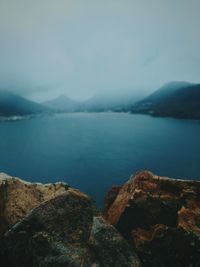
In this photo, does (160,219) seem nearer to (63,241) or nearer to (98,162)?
(63,241)

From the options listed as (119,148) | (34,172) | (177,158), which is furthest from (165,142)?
(34,172)

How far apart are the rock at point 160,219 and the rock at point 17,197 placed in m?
3.43

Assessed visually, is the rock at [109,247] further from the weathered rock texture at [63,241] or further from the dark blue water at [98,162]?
the dark blue water at [98,162]

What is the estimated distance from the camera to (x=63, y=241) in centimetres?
940

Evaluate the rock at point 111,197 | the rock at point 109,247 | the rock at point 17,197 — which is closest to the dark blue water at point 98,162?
the rock at point 111,197

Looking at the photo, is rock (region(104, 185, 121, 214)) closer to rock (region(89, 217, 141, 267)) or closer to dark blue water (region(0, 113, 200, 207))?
rock (region(89, 217, 141, 267))

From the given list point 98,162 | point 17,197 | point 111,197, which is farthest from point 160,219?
point 98,162

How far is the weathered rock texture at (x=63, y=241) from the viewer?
357 inches

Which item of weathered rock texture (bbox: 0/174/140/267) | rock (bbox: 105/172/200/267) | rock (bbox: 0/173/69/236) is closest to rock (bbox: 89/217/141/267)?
weathered rock texture (bbox: 0/174/140/267)

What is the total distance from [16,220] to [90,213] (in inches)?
118

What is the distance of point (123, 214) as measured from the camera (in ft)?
40.3

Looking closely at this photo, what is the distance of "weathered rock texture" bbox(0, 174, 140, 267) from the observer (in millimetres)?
9070

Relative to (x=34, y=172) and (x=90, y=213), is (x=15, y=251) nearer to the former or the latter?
(x=90, y=213)

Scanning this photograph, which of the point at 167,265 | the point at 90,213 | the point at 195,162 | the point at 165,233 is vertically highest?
the point at 90,213
